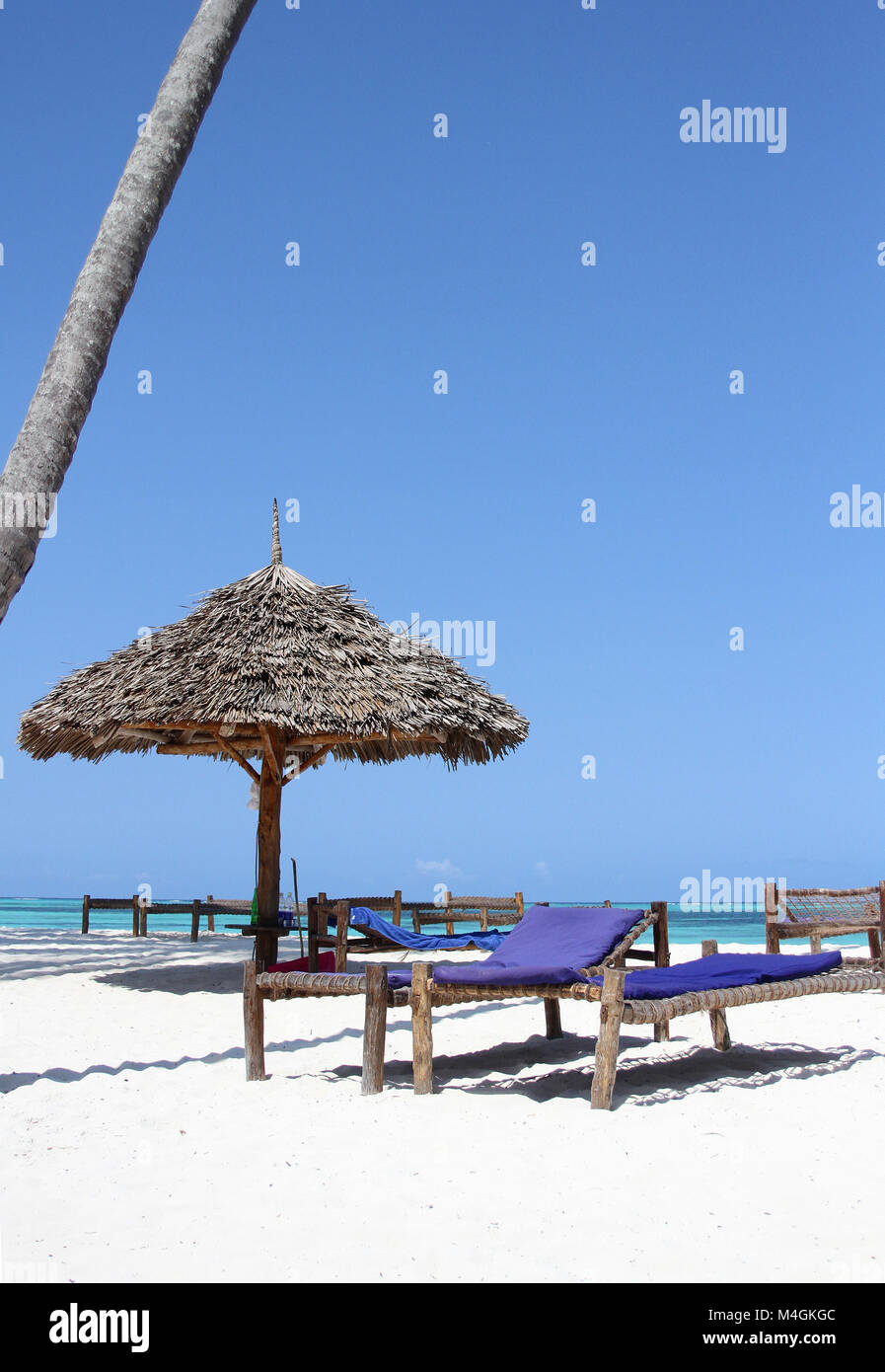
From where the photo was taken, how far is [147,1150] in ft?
12.5

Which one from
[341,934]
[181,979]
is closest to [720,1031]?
[341,934]

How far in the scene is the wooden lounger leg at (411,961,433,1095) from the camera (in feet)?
15.2

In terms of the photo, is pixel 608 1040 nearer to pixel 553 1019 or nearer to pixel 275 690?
pixel 553 1019

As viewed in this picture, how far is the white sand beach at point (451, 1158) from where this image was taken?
2631mm

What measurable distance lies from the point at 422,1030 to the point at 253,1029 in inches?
40.6

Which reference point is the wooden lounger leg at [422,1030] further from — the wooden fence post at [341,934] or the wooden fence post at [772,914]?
the wooden fence post at [772,914]

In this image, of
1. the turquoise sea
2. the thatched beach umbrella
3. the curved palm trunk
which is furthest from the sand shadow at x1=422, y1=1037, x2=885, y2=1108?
the turquoise sea

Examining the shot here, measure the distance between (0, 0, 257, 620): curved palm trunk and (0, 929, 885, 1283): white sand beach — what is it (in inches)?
84.0

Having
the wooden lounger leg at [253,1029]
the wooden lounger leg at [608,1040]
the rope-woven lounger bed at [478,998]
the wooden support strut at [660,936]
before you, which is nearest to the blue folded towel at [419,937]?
the wooden support strut at [660,936]

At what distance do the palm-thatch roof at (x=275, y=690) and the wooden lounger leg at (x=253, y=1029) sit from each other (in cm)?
356

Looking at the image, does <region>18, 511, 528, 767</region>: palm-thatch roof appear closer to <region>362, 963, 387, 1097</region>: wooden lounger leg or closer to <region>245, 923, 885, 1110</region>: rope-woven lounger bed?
<region>245, 923, 885, 1110</region>: rope-woven lounger bed

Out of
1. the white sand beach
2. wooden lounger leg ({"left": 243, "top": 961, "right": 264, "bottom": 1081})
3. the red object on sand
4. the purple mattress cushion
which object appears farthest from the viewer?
the red object on sand

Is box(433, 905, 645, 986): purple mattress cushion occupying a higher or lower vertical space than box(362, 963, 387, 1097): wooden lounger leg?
higher
